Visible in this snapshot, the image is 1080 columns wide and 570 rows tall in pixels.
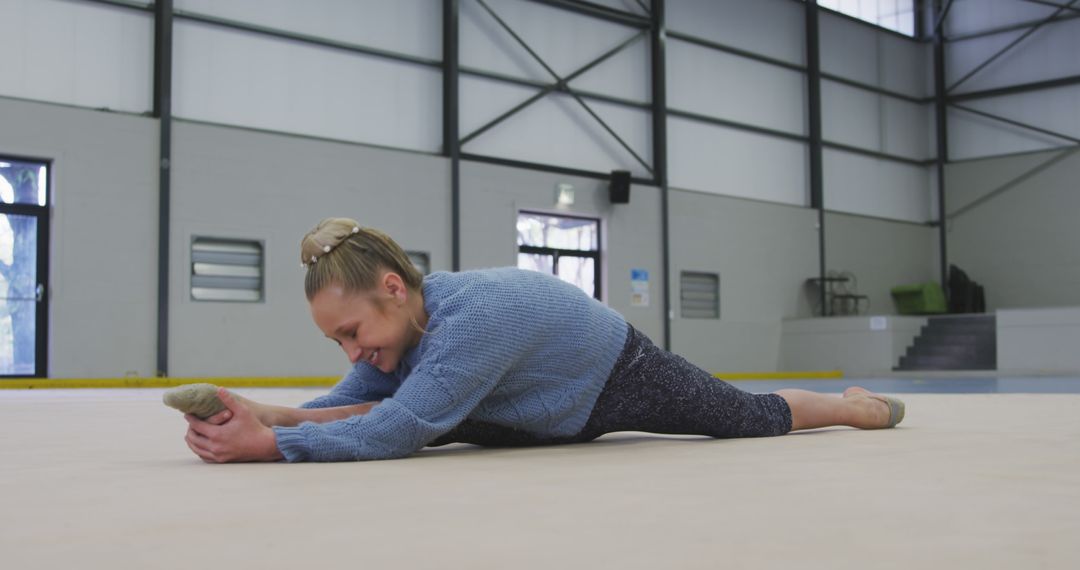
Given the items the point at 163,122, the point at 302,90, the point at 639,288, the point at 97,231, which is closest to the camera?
the point at 97,231

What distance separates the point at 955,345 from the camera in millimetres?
14250

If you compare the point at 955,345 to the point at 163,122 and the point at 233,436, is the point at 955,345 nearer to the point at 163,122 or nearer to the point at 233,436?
the point at 163,122

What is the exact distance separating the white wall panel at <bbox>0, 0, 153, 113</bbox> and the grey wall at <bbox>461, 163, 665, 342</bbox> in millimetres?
3518

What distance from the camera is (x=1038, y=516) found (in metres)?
1.22

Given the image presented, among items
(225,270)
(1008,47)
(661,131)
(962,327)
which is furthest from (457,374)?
(1008,47)

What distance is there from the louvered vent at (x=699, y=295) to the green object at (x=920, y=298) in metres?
4.00

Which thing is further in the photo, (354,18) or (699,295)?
(699,295)

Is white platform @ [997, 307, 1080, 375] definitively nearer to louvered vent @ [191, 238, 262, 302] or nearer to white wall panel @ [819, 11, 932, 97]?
white wall panel @ [819, 11, 932, 97]

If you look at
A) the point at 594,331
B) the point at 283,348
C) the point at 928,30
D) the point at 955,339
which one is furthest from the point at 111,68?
the point at 928,30

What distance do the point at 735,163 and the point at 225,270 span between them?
740 centimetres

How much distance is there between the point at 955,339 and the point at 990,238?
107 inches

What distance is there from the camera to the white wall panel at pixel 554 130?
37.9ft

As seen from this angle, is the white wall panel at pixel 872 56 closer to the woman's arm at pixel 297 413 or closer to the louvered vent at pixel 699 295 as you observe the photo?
the louvered vent at pixel 699 295

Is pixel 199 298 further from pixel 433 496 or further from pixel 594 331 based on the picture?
pixel 433 496
